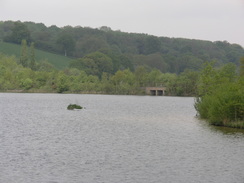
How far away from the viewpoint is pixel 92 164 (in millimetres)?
37031

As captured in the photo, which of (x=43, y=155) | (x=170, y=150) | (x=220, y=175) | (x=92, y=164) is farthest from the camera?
(x=170, y=150)

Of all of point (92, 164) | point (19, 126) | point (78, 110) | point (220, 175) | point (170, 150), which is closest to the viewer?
point (220, 175)

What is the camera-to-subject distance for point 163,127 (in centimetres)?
6588

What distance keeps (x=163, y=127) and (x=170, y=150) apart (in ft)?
70.3

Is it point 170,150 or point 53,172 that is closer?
point 53,172

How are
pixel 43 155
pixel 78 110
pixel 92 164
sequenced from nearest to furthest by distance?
pixel 92 164 < pixel 43 155 < pixel 78 110

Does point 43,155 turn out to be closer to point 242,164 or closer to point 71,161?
point 71,161

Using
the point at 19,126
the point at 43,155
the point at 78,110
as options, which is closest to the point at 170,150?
the point at 43,155

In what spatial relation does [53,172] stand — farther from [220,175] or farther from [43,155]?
[220,175]

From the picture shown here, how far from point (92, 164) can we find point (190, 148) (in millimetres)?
12535

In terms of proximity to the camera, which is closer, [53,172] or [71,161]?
[53,172]

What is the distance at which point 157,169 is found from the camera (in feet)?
116

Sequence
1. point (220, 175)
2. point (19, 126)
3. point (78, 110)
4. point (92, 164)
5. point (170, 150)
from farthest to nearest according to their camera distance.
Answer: point (78, 110) < point (19, 126) < point (170, 150) < point (92, 164) < point (220, 175)

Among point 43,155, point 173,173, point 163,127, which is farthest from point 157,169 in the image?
point 163,127
